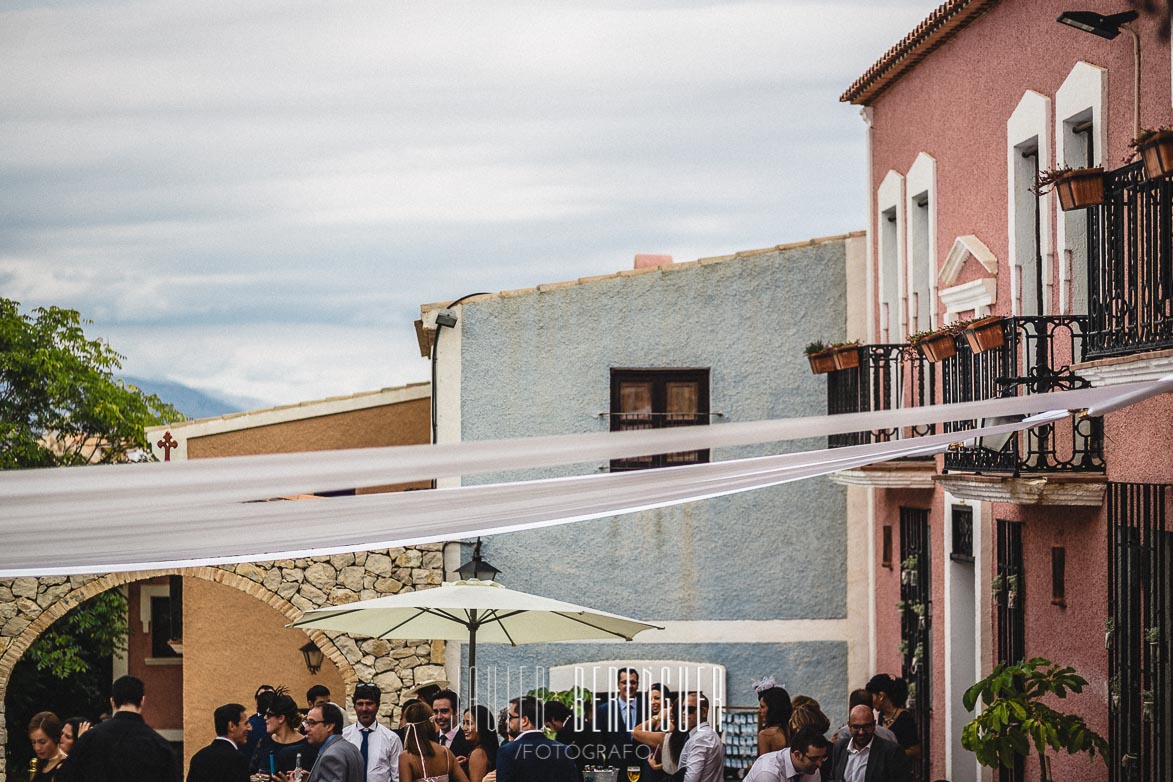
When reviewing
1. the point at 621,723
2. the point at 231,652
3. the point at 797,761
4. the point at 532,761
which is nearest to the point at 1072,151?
the point at 797,761

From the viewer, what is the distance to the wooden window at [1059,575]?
11.3 meters

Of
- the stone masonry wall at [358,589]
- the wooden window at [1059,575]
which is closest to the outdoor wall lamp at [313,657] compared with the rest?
the stone masonry wall at [358,589]

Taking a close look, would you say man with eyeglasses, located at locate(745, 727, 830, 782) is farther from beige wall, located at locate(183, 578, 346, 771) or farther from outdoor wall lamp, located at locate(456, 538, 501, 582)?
beige wall, located at locate(183, 578, 346, 771)

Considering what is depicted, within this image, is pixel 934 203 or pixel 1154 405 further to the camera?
pixel 934 203

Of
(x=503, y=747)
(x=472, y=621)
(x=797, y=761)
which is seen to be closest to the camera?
(x=797, y=761)

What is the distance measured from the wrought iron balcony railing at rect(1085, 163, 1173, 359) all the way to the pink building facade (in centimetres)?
2

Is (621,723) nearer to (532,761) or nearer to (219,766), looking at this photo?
(532,761)

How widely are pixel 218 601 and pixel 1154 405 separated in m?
14.2

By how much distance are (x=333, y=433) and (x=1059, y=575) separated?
11.1 meters

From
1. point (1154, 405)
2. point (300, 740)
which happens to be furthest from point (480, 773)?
point (1154, 405)

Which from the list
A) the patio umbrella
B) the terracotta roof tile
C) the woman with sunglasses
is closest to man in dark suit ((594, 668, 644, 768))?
the patio umbrella

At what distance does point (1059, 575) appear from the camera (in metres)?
11.4

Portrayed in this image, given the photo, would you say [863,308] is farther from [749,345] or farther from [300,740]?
[300,740]

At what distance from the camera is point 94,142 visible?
68.9 meters
